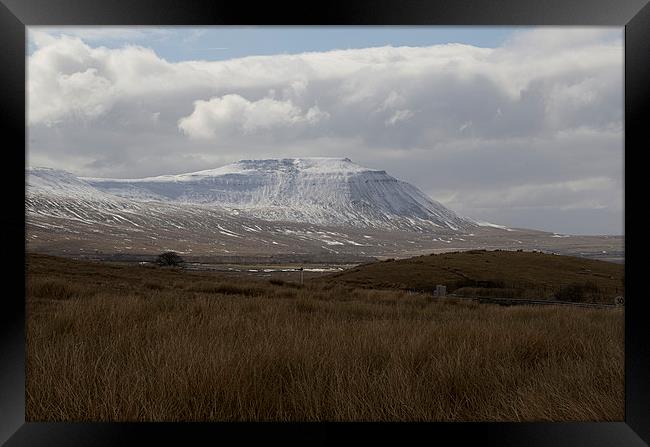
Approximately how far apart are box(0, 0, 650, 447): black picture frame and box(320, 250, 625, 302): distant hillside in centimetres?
1480

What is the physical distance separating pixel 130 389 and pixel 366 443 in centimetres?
148

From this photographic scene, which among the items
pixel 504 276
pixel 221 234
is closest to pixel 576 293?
pixel 504 276

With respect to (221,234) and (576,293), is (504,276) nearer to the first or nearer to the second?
(576,293)

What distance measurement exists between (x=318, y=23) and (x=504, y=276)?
20.8 m

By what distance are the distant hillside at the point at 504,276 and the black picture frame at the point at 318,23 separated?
14797 mm

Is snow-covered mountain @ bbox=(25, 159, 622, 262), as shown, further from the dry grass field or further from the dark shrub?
the dry grass field

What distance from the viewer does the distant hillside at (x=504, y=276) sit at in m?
18.5

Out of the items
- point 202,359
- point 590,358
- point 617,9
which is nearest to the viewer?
point 617,9
